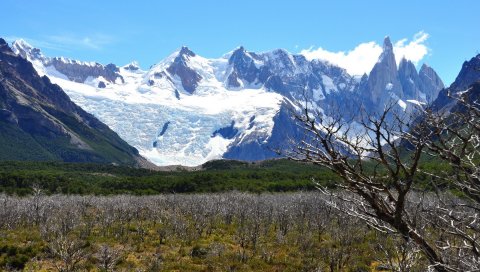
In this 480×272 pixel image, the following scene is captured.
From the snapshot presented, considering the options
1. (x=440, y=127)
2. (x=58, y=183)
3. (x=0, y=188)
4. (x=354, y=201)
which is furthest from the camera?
(x=58, y=183)

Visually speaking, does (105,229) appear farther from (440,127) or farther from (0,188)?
(0,188)

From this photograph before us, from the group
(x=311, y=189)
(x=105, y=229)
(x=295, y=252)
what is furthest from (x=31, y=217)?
(x=311, y=189)

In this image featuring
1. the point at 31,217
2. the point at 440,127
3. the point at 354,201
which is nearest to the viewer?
the point at 440,127

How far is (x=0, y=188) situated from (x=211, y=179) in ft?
197

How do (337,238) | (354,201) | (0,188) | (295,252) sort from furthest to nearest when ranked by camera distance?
(0,188)
(337,238)
(295,252)
(354,201)

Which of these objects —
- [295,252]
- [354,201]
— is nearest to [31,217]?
[295,252]

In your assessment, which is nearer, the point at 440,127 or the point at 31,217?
the point at 440,127

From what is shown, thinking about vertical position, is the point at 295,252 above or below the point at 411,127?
below

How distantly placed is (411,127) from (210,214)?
66.0 metres

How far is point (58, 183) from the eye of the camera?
464ft

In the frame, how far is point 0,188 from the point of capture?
127 m

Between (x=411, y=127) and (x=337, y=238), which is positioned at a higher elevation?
(x=411, y=127)

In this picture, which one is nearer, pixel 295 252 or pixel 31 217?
pixel 295 252

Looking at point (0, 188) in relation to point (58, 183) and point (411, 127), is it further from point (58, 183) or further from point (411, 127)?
point (411, 127)
